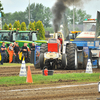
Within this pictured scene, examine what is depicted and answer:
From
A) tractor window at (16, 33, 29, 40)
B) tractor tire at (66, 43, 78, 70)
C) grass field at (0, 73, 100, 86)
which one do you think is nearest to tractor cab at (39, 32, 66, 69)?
tractor tire at (66, 43, 78, 70)

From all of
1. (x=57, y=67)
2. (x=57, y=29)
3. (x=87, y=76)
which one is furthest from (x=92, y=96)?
(x=57, y=29)

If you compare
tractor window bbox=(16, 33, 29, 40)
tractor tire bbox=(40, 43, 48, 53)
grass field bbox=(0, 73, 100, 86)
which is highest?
tractor window bbox=(16, 33, 29, 40)

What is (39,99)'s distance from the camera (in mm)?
8547

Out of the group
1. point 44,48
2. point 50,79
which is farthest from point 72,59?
point 50,79

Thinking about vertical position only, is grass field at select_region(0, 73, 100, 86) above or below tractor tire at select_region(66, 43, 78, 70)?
below

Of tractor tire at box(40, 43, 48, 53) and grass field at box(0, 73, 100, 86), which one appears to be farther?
tractor tire at box(40, 43, 48, 53)

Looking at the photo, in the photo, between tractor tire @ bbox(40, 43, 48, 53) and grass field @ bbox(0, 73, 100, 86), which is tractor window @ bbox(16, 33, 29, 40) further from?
grass field @ bbox(0, 73, 100, 86)

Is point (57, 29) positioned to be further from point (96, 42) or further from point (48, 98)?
point (48, 98)

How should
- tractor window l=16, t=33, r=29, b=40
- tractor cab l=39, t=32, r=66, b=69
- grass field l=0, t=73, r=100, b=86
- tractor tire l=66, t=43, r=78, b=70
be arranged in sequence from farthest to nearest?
1. tractor window l=16, t=33, r=29, b=40
2. tractor tire l=66, t=43, r=78, b=70
3. tractor cab l=39, t=32, r=66, b=69
4. grass field l=0, t=73, r=100, b=86

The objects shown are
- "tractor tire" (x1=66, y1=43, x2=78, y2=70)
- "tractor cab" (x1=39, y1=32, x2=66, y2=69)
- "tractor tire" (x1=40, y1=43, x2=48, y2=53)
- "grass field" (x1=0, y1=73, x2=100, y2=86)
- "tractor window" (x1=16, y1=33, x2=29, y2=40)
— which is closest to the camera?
"grass field" (x1=0, y1=73, x2=100, y2=86)

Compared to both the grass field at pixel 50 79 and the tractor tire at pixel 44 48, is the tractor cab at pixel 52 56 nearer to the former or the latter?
the tractor tire at pixel 44 48

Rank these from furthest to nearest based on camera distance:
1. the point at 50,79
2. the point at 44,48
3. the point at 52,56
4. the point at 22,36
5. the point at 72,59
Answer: the point at 22,36
the point at 44,48
the point at 72,59
the point at 52,56
the point at 50,79

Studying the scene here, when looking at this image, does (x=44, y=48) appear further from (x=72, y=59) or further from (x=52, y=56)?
(x=72, y=59)

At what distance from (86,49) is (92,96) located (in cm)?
800
